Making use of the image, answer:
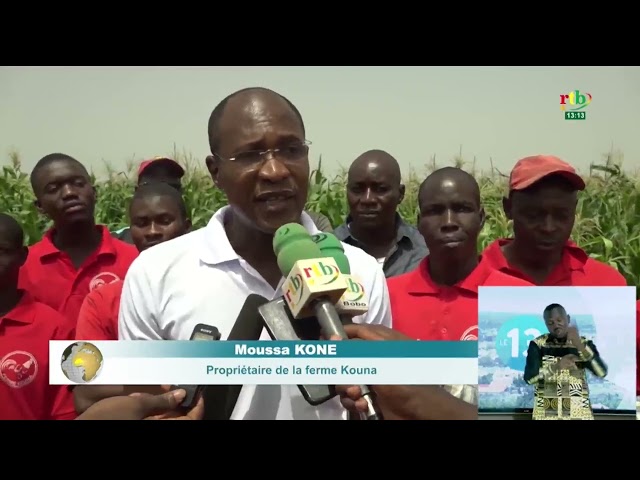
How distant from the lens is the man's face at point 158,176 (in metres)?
3.65

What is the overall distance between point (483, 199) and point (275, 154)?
866 mm

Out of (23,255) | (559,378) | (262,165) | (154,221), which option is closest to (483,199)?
(559,378)

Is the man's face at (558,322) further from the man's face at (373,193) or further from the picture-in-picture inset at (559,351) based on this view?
the man's face at (373,193)

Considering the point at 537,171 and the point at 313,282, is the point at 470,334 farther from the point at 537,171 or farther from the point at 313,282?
the point at 313,282

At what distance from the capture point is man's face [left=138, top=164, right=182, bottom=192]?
3.65m

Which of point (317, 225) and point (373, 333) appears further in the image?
point (373, 333)

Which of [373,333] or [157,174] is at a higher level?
[157,174]

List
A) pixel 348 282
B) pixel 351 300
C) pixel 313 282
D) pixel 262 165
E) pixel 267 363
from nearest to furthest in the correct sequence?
pixel 313 282 → pixel 348 282 → pixel 351 300 → pixel 262 165 → pixel 267 363

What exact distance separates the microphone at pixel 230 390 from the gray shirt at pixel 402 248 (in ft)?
1.61

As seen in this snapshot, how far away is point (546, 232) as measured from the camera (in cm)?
362

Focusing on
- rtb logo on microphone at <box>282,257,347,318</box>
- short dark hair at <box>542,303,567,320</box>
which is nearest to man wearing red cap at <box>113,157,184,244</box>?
rtb logo on microphone at <box>282,257,347,318</box>

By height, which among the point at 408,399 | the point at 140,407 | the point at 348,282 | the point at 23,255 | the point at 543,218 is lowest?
the point at 140,407

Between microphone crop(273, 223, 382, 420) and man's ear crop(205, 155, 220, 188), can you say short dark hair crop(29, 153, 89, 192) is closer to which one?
man's ear crop(205, 155, 220, 188)

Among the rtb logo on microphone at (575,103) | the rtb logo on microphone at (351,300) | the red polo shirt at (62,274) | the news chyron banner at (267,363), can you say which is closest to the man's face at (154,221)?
the red polo shirt at (62,274)
